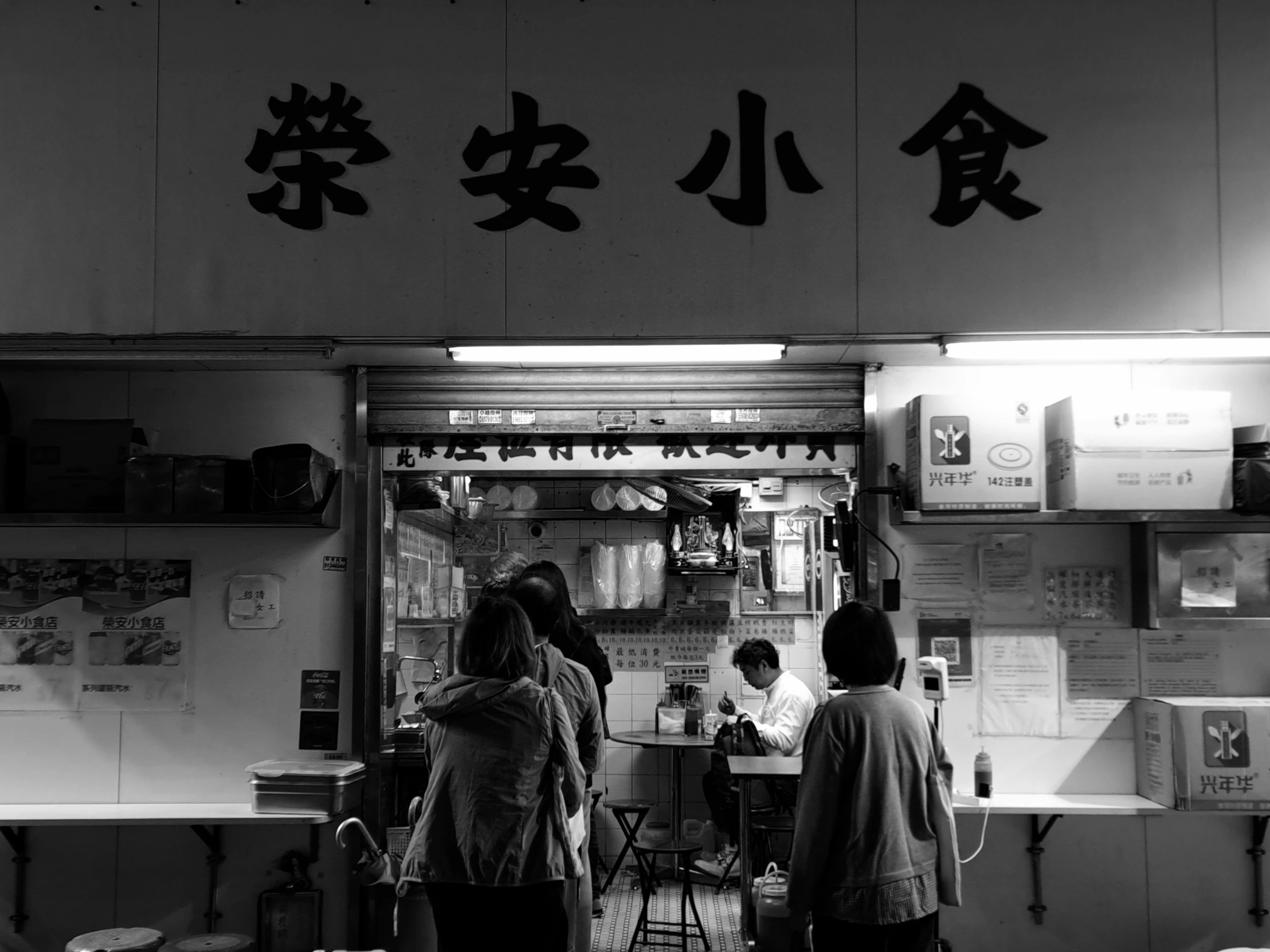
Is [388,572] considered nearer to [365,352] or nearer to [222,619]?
[222,619]

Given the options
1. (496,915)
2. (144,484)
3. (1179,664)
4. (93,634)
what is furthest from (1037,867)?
(93,634)

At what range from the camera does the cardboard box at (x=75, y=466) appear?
453 cm

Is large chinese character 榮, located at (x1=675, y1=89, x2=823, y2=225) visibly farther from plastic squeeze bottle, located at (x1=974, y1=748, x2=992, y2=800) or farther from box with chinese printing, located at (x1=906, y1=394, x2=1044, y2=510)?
plastic squeeze bottle, located at (x1=974, y1=748, x2=992, y2=800)

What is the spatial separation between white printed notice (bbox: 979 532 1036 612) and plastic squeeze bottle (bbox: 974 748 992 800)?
64cm

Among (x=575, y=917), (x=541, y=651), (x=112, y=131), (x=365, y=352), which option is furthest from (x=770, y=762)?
(x=112, y=131)

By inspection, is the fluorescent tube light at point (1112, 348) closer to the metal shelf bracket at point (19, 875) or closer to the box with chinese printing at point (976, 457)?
the box with chinese printing at point (976, 457)

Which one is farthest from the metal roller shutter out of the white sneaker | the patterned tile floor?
the white sneaker

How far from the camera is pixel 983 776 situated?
434 cm

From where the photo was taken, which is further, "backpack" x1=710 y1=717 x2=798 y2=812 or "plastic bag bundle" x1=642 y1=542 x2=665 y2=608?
"plastic bag bundle" x1=642 y1=542 x2=665 y2=608

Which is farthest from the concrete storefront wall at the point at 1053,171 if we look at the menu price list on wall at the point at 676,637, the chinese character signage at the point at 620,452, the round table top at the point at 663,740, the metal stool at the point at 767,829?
the menu price list on wall at the point at 676,637

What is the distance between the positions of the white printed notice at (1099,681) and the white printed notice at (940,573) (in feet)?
1.50

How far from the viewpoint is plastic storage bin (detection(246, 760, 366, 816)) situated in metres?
4.36

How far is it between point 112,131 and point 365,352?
1.30 meters

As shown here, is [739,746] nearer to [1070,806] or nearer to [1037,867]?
[1037,867]
